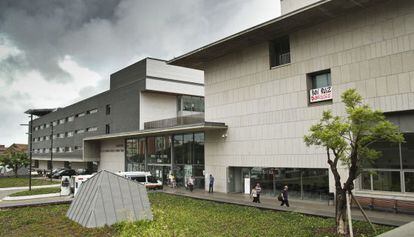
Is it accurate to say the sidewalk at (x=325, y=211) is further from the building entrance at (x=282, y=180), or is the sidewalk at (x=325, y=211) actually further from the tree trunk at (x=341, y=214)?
the tree trunk at (x=341, y=214)

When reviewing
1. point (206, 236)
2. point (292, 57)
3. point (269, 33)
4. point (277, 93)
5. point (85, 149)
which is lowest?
point (206, 236)

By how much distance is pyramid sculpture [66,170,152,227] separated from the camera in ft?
55.6

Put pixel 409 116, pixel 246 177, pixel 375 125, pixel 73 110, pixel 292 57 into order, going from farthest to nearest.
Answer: pixel 73 110
pixel 246 177
pixel 292 57
pixel 409 116
pixel 375 125

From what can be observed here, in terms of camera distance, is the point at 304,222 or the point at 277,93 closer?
the point at 304,222

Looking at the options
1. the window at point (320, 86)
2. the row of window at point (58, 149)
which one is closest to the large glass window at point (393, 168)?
the window at point (320, 86)

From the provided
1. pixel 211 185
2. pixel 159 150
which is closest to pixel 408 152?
pixel 211 185

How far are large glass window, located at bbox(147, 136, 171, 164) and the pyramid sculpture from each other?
18618mm

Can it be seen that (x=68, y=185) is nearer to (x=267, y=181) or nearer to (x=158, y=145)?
(x=158, y=145)

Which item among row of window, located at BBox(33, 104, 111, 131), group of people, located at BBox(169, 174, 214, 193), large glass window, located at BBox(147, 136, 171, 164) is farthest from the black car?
group of people, located at BBox(169, 174, 214, 193)

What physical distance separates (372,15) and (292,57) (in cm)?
576

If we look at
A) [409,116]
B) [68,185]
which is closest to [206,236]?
[409,116]

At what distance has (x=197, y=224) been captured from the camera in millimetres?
16500

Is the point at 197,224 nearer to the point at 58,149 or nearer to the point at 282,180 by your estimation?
the point at 282,180

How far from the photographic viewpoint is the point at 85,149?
53875mm
